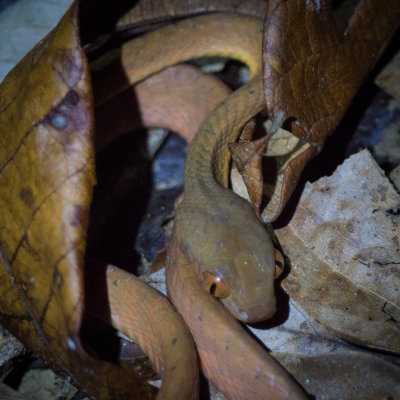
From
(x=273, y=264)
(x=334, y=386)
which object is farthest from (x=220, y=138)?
(x=334, y=386)

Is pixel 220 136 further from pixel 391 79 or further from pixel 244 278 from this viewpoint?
pixel 391 79

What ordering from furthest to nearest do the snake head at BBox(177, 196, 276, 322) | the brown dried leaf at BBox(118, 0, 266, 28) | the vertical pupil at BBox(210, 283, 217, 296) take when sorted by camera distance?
1. the brown dried leaf at BBox(118, 0, 266, 28)
2. the vertical pupil at BBox(210, 283, 217, 296)
3. the snake head at BBox(177, 196, 276, 322)

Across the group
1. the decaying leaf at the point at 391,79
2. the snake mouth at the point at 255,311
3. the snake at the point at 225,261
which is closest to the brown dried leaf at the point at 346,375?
the snake at the point at 225,261

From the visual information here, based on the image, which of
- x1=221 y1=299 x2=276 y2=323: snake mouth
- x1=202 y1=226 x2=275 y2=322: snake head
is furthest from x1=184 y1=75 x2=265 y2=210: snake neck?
x1=221 y1=299 x2=276 y2=323: snake mouth

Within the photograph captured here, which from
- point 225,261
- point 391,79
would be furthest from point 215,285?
point 391,79

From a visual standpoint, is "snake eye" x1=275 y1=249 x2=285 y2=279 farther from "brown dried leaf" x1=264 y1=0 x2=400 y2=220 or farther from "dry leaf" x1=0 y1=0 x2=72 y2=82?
"dry leaf" x1=0 y1=0 x2=72 y2=82

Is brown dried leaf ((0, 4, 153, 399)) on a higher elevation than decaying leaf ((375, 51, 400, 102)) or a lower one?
higher
